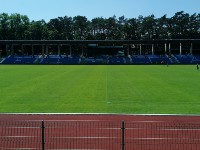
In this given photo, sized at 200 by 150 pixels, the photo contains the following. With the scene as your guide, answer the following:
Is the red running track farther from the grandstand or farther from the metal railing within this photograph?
the grandstand

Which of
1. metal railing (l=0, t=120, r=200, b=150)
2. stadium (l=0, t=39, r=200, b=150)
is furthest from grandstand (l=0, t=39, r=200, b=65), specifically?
metal railing (l=0, t=120, r=200, b=150)

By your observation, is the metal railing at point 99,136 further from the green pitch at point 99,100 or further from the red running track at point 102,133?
the green pitch at point 99,100

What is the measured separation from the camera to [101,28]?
147 meters

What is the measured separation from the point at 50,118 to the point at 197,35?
11783 centimetres

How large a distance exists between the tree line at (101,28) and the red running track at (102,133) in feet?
375

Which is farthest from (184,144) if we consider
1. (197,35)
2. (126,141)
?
(197,35)

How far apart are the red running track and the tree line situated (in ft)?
375

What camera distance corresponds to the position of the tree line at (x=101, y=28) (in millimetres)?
132875

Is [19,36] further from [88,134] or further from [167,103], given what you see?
[88,134]

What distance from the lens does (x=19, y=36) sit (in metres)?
131

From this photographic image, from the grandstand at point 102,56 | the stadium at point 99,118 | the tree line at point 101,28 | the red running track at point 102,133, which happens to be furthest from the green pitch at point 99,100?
the tree line at point 101,28

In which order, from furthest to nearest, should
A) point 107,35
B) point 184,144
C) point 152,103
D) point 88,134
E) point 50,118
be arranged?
point 107,35 < point 152,103 < point 50,118 < point 88,134 < point 184,144

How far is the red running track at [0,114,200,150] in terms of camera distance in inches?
532

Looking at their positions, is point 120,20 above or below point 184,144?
above
